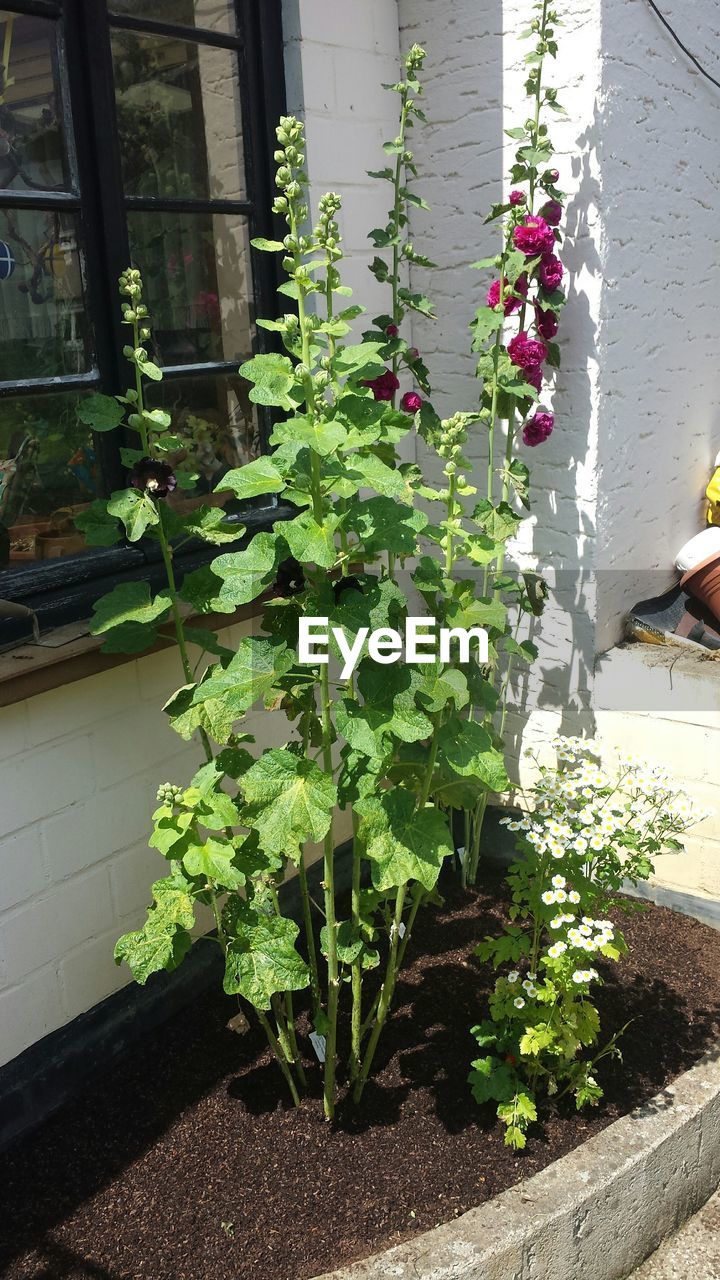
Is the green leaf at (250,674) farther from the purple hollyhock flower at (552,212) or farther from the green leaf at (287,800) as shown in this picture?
the purple hollyhock flower at (552,212)

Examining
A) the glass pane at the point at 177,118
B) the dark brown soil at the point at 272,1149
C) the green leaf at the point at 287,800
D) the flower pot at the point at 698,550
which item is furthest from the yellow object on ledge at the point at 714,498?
the green leaf at the point at 287,800

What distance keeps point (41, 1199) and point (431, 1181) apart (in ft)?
2.64

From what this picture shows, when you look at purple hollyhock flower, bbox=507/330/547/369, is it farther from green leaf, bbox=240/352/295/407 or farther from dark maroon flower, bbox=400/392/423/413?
green leaf, bbox=240/352/295/407

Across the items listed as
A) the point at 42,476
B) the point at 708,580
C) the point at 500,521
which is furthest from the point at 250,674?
the point at 708,580

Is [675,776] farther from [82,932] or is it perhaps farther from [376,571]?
[82,932]

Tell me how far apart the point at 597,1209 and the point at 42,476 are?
6.45 ft

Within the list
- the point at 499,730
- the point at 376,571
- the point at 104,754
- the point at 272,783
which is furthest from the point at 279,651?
the point at 499,730

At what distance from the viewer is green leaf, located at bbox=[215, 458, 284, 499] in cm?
188

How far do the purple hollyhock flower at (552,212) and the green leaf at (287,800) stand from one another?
1.79 m

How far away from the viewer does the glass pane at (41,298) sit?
230 centimetres

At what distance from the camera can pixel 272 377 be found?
6.22 feet

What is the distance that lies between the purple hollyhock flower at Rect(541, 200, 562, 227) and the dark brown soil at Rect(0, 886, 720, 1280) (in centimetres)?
207

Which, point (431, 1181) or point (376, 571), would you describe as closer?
point (431, 1181)

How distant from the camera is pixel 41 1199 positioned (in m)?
2.19
